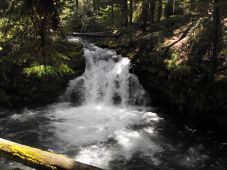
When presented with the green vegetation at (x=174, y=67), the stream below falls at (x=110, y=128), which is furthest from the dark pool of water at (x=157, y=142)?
the green vegetation at (x=174, y=67)

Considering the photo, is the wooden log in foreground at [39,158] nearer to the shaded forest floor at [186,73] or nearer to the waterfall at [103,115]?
the waterfall at [103,115]

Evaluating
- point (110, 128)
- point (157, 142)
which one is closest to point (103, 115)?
point (110, 128)

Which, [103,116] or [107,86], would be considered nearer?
[103,116]

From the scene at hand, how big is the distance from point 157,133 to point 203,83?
3.75 m

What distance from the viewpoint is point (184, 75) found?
17766 mm

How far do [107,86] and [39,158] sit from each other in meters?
17.7

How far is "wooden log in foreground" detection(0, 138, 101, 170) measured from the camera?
12.9 ft

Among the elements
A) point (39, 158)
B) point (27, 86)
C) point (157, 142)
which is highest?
point (39, 158)

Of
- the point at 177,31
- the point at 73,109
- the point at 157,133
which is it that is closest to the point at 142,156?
the point at 157,133

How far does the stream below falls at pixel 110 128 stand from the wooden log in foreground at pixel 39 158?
8005 mm

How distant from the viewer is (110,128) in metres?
16.7

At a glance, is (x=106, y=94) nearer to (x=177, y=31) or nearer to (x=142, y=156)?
(x=177, y=31)

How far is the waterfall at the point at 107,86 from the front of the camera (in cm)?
2118

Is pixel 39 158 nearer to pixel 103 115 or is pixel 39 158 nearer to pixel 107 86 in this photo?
pixel 103 115
